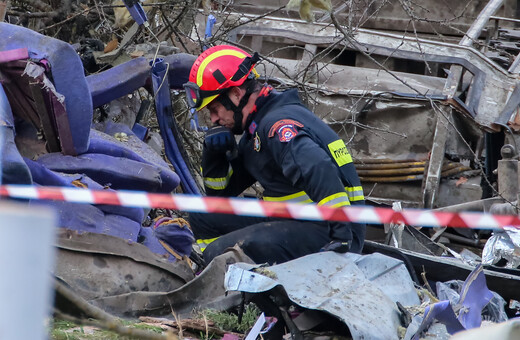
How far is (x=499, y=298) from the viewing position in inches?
169

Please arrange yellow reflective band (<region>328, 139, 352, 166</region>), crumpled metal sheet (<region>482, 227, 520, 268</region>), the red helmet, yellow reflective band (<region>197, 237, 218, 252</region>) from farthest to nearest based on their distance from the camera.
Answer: crumpled metal sheet (<region>482, 227, 520, 268</region>)
yellow reflective band (<region>197, 237, 218, 252</region>)
the red helmet
yellow reflective band (<region>328, 139, 352, 166</region>)

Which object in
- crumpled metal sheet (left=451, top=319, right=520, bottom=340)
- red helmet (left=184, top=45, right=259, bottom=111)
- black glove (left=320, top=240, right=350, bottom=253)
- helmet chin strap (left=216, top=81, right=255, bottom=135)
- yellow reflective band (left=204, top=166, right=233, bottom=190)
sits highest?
crumpled metal sheet (left=451, top=319, right=520, bottom=340)

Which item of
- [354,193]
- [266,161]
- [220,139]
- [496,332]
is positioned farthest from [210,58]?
[496,332]

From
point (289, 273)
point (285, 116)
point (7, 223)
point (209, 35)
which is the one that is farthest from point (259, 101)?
point (7, 223)

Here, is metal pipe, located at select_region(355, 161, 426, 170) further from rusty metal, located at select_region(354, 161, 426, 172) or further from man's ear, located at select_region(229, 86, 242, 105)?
man's ear, located at select_region(229, 86, 242, 105)

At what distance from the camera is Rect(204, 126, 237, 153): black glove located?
15.1 ft

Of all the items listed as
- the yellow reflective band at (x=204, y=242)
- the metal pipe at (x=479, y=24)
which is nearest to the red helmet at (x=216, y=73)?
the yellow reflective band at (x=204, y=242)

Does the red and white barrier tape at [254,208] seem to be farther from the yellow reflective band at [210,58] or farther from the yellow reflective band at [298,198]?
the yellow reflective band at [210,58]

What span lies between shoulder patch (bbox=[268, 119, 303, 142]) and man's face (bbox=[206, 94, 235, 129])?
0.41 metres

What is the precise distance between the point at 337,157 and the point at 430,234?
9.43 ft

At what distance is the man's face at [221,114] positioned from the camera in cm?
456

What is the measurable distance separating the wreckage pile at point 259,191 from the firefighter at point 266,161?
0.24 m

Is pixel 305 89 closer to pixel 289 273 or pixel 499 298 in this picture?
pixel 499 298

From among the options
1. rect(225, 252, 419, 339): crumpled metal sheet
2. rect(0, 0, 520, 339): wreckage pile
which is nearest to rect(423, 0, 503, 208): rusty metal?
rect(0, 0, 520, 339): wreckage pile
